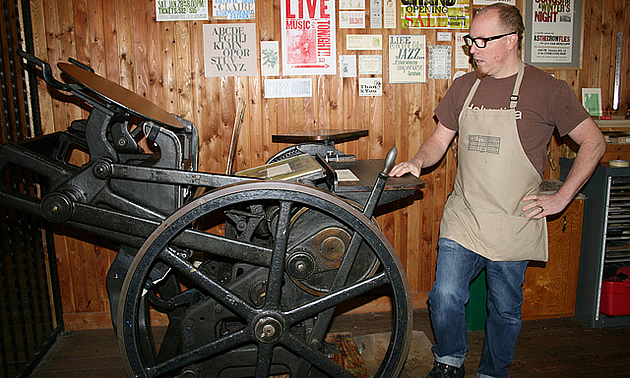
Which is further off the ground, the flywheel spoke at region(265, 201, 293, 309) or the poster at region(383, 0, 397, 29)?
the poster at region(383, 0, 397, 29)

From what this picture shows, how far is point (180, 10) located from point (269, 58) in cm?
59

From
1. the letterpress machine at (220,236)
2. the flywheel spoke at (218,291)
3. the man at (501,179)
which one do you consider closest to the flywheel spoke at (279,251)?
the letterpress machine at (220,236)

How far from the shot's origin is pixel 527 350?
2.73 meters

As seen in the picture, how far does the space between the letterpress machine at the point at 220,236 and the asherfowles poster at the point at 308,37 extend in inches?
46.2

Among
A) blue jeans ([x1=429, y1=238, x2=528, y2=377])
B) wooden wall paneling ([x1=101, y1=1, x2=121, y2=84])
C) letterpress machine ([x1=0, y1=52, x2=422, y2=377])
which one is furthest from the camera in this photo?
wooden wall paneling ([x1=101, y1=1, x2=121, y2=84])

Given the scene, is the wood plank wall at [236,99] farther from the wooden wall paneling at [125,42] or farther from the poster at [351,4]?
the poster at [351,4]

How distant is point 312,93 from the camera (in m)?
2.99

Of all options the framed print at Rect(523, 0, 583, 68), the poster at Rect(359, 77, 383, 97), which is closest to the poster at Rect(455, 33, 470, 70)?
the framed print at Rect(523, 0, 583, 68)

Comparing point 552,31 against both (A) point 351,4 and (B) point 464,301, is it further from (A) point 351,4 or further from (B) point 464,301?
(B) point 464,301

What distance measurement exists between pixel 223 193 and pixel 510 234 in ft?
4.22

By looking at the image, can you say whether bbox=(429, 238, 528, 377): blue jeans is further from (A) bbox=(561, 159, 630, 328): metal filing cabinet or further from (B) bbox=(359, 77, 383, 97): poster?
(B) bbox=(359, 77, 383, 97): poster

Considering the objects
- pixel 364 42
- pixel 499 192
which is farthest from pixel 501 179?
pixel 364 42

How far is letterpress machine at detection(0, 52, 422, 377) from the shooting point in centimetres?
164

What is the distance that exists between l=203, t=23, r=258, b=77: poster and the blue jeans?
1604 millimetres
